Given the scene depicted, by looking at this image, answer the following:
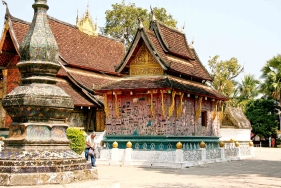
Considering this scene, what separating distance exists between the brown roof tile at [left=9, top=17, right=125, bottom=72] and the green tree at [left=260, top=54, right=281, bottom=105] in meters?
14.1

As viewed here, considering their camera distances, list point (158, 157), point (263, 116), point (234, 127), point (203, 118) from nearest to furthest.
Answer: point (158, 157) → point (203, 118) → point (234, 127) → point (263, 116)

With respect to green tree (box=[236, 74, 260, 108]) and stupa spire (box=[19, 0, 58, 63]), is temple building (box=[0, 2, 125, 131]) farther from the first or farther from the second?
green tree (box=[236, 74, 260, 108])

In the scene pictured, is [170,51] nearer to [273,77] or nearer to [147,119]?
[147,119]

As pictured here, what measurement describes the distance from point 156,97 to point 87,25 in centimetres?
1435

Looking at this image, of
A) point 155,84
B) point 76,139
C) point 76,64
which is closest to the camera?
point 76,139

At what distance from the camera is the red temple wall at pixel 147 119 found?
1942cm

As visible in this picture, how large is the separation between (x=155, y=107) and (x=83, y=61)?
9686 mm

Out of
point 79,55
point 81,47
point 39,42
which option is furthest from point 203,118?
point 39,42

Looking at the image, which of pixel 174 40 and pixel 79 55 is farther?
pixel 79 55

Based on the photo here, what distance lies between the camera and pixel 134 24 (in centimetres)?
4266

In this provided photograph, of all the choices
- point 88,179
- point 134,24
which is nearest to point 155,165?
point 88,179

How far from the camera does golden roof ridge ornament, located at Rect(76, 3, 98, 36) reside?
103 feet

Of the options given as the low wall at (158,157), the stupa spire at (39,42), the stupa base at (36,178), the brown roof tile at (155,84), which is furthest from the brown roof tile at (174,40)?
the stupa base at (36,178)

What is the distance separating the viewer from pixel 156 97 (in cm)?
1967
